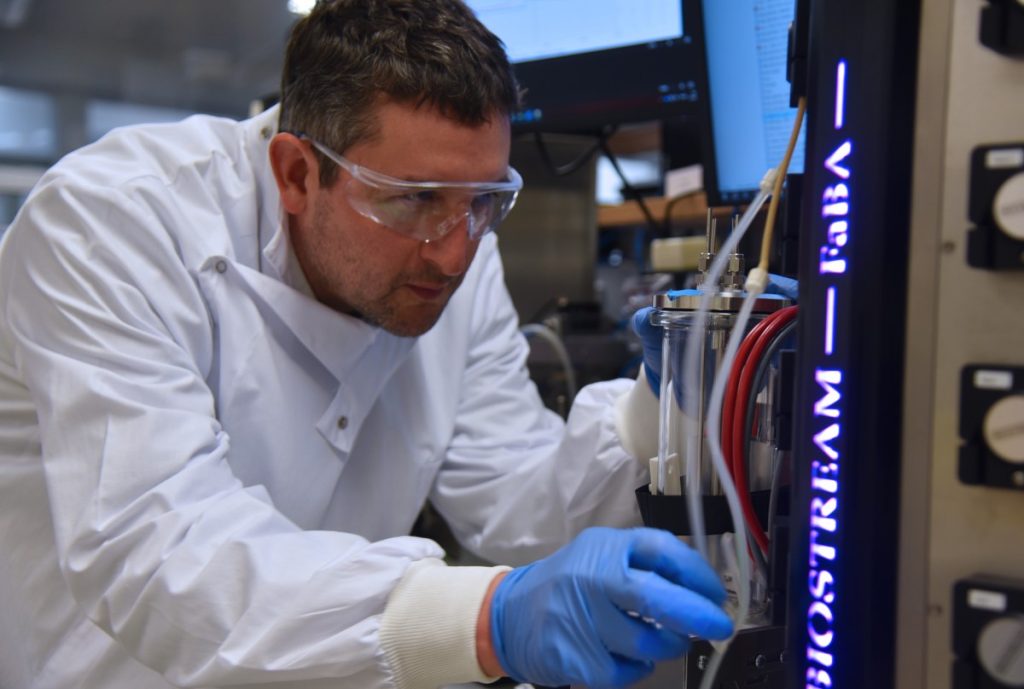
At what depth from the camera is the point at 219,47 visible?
259 inches

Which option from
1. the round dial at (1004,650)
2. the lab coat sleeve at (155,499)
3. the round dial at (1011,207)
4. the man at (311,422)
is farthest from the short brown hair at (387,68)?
the round dial at (1004,650)

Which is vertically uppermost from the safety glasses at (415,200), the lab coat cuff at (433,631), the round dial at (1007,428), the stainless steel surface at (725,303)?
the safety glasses at (415,200)

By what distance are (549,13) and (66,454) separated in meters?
1.20

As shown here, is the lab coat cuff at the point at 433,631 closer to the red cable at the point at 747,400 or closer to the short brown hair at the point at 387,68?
the red cable at the point at 747,400

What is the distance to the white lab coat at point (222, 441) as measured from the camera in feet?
2.70

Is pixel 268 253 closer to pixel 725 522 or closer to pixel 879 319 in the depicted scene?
pixel 725 522

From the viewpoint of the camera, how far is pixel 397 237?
1.20 meters

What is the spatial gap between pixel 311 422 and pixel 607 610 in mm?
694

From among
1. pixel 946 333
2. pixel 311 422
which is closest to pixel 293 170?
pixel 311 422

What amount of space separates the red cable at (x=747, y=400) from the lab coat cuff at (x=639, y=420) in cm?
38

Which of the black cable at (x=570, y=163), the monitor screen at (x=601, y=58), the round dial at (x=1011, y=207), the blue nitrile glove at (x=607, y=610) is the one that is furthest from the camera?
the black cable at (x=570, y=163)

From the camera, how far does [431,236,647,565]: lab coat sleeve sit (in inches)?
46.7

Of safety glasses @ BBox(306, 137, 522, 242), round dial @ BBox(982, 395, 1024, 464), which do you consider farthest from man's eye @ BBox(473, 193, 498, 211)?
round dial @ BBox(982, 395, 1024, 464)

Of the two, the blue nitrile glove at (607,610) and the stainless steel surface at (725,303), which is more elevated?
the stainless steel surface at (725,303)
